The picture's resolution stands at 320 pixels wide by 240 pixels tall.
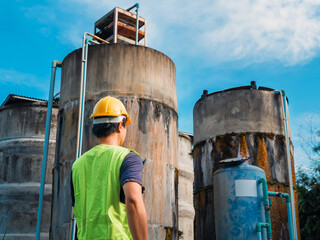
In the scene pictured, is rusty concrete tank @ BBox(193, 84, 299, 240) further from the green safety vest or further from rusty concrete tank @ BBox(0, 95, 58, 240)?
the green safety vest

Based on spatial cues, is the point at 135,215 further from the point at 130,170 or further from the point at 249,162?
the point at 249,162

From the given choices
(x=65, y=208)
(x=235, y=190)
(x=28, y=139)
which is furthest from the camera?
(x=28, y=139)

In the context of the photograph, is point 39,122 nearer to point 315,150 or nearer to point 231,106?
point 231,106

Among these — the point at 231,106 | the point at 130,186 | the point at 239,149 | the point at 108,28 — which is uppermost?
the point at 108,28

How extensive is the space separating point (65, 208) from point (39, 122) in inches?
176

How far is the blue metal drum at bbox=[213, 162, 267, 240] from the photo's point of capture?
6.73 metres

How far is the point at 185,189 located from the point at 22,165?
6283 mm

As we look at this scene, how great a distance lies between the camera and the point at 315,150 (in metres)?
16.1

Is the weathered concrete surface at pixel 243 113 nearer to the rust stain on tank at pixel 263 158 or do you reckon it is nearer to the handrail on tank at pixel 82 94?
the rust stain on tank at pixel 263 158

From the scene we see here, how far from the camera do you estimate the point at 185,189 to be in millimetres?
14422

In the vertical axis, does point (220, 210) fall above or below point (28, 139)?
below

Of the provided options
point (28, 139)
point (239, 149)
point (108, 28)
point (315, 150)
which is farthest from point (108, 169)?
point (315, 150)

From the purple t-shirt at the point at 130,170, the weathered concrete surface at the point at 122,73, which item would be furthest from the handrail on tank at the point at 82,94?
the purple t-shirt at the point at 130,170

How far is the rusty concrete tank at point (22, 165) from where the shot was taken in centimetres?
964
